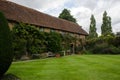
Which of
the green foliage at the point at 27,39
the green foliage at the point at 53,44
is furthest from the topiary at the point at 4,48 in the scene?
the green foliage at the point at 53,44

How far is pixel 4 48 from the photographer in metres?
8.88

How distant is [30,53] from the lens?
27.5 meters

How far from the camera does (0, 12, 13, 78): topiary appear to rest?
875 centimetres

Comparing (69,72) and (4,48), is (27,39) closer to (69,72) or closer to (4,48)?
(69,72)

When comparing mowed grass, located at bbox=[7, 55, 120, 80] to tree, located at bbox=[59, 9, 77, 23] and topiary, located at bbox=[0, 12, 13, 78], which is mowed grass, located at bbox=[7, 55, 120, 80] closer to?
topiary, located at bbox=[0, 12, 13, 78]

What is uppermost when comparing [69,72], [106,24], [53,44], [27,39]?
[106,24]

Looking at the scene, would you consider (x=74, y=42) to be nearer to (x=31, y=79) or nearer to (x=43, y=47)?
(x=43, y=47)

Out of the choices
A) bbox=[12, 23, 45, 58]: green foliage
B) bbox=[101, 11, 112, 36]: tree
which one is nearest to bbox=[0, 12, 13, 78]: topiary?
bbox=[12, 23, 45, 58]: green foliage

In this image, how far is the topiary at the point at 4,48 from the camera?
8748 millimetres

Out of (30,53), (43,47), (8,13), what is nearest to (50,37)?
(43,47)

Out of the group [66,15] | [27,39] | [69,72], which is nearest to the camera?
[69,72]

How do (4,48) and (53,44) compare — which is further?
(53,44)

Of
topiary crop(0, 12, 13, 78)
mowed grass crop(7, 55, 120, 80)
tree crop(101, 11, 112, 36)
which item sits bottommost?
mowed grass crop(7, 55, 120, 80)

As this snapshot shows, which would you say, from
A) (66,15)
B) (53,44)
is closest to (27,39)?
(53,44)
